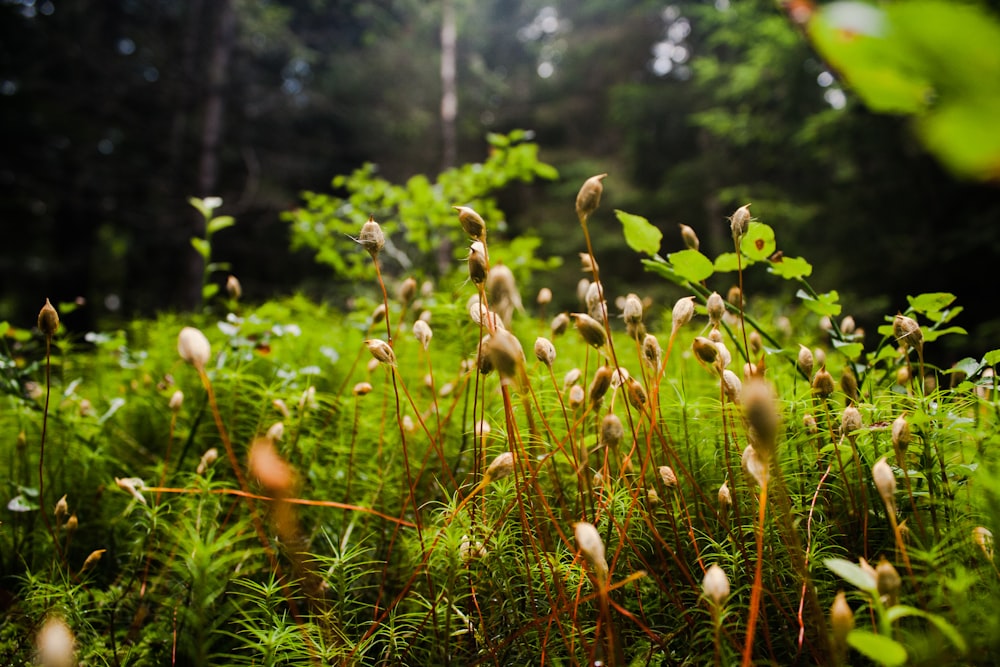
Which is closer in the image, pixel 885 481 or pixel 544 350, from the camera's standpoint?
pixel 885 481

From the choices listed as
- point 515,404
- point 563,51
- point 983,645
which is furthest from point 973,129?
point 563,51

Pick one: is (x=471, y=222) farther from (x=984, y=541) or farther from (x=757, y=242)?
(x=984, y=541)

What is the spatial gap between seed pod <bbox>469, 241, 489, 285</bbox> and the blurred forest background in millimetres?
4520

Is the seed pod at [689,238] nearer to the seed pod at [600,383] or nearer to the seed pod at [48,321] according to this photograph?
the seed pod at [600,383]

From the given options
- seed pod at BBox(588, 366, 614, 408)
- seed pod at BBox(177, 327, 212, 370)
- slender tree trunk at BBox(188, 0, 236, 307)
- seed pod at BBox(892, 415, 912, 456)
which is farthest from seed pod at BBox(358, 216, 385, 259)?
slender tree trunk at BBox(188, 0, 236, 307)

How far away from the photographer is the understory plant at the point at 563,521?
0.58 meters

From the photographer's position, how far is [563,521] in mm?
845

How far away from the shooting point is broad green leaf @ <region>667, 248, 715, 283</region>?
34.5 inches

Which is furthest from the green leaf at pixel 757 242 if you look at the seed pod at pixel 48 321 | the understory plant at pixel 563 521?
the seed pod at pixel 48 321

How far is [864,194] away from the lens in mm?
5051

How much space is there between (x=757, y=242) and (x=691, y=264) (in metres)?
0.13

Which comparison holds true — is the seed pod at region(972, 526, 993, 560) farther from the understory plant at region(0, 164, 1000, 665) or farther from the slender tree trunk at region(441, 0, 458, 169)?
the slender tree trunk at region(441, 0, 458, 169)

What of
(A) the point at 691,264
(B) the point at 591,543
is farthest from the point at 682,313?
(B) the point at 591,543

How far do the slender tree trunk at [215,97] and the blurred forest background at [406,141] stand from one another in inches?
1.2
